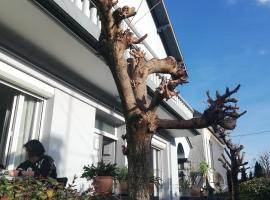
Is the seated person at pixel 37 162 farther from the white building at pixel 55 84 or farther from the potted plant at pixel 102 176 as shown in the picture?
the potted plant at pixel 102 176

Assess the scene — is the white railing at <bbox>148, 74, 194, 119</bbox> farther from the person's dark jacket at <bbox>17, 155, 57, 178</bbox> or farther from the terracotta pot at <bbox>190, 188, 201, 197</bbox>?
the person's dark jacket at <bbox>17, 155, 57, 178</bbox>

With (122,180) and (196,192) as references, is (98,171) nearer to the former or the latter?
(122,180)

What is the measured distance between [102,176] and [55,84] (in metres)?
2.06

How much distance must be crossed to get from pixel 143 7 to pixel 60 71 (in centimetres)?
883

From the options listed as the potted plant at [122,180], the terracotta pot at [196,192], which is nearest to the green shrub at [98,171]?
the potted plant at [122,180]

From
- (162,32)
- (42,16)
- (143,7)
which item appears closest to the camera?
(42,16)

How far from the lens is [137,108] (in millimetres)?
2922

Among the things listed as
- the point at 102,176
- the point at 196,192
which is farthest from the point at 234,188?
the point at 196,192

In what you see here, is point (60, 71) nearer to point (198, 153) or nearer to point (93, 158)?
point (93, 158)

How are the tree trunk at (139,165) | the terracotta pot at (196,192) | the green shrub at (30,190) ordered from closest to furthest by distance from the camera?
the tree trunk at (139,165) < the green shrub at (30,190) < the terracotta pot at (196,192)

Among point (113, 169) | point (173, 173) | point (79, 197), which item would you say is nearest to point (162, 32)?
point (173, 173)

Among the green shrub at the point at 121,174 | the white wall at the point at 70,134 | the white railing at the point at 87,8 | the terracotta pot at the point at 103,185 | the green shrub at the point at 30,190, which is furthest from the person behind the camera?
the green shrub at the point at 121,174

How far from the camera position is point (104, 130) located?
8312 millimetres

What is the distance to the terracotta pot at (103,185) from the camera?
17.6 feet
